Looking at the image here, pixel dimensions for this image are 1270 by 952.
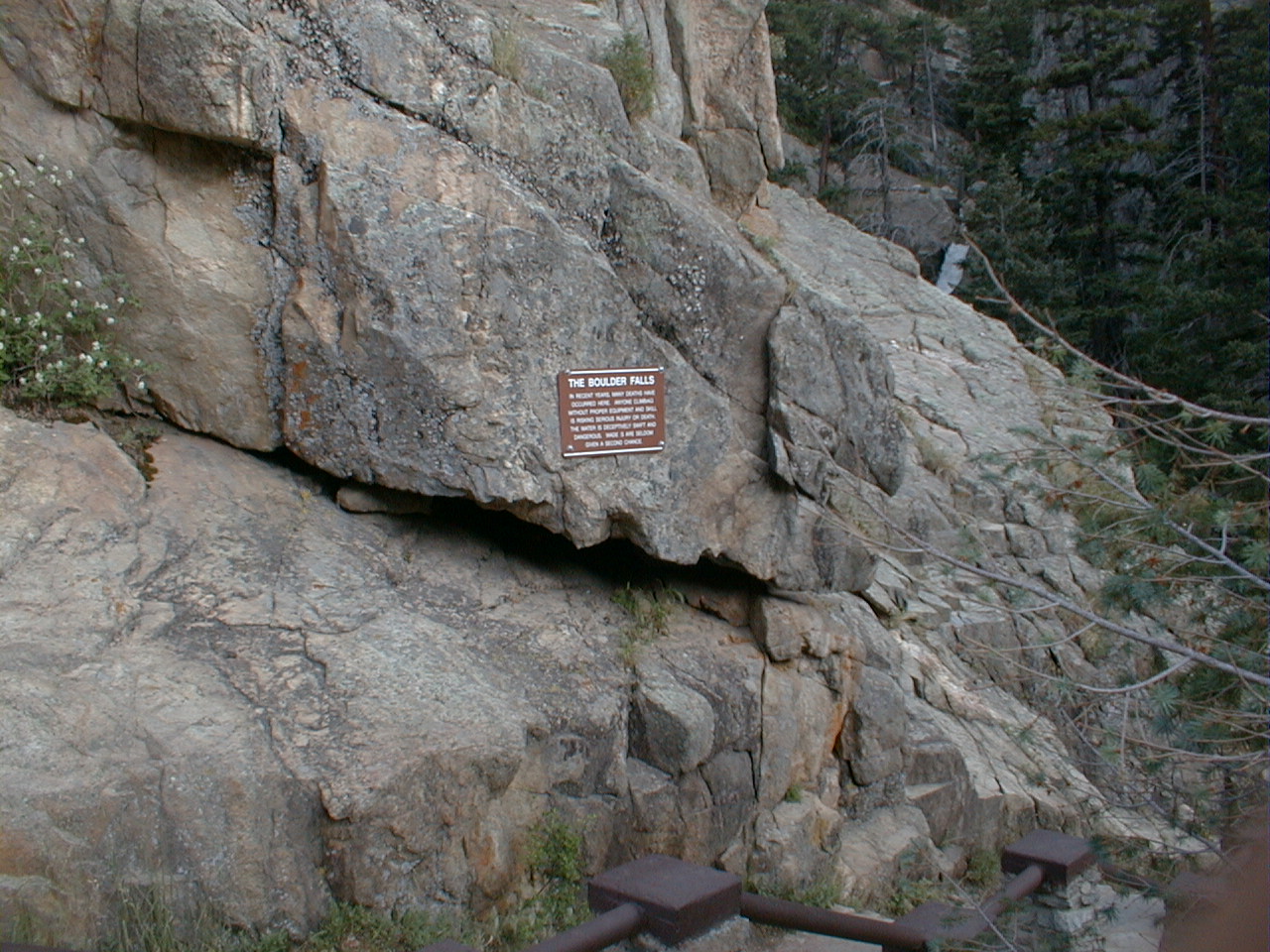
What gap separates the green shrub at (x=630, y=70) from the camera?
775 cm

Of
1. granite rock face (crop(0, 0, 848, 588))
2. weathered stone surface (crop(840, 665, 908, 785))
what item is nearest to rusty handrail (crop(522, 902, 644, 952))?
granite rock face (crop(0, 0, 848, 588))

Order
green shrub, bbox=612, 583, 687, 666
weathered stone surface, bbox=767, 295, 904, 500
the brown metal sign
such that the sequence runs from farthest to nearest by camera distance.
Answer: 1. weathered stone surface, bbox=767, 295, 904, 500
2. green shrub, bbox=612, 583, 687, 666
3. the brown metal sign

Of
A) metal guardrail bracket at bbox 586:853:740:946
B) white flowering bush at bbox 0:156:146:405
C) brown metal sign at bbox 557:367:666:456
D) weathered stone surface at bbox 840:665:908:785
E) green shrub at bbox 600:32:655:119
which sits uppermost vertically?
green shrub at bbox 600:32:655:119

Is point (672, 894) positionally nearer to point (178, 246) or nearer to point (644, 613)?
point (644, 613)

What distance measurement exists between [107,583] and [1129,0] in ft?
74.2

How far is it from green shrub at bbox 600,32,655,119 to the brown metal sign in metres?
2.57

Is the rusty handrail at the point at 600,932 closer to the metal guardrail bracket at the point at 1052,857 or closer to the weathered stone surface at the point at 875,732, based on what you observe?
the metal guardrail bracket at the point at 1052,857

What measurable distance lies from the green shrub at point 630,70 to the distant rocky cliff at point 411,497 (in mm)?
212

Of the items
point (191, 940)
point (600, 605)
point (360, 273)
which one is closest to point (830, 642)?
point (600, 605)

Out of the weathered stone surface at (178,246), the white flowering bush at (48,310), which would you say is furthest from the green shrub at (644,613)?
the white flowering bush at (48,310)

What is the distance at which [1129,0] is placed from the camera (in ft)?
68.6

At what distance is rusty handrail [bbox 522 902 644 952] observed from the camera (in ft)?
9.32

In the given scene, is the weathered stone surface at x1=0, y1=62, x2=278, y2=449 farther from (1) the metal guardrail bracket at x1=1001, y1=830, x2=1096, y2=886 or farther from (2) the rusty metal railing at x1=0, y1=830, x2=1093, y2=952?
(1) the metal guardrail bracket at x1=1001, y1=830, x2=1096, y2=886

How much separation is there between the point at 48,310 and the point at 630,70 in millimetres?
4341
